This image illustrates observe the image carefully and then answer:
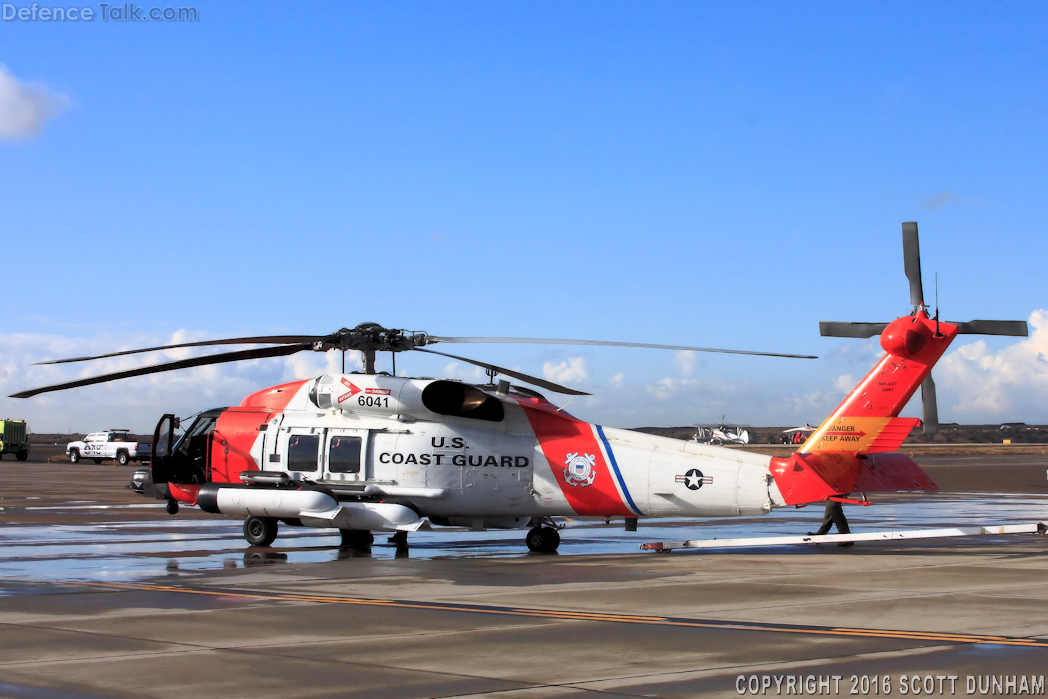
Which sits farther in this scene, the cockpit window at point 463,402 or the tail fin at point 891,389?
the cockpit window at point 463,402

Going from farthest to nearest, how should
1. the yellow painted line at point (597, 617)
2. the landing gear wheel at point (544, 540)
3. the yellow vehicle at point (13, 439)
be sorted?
the yellow vehicle at point (13, 439) < the landing gear wheel at point (544, 540) < the yellow painted line at point (597, 617)

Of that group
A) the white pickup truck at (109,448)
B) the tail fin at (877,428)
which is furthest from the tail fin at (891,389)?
the white pickup truck at (109,448)

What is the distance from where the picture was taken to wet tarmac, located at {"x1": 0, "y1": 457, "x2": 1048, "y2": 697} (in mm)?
8133

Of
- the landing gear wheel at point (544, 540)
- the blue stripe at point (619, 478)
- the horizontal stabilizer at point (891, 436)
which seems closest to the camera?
the horizontal stabilizer at point (891, 436)

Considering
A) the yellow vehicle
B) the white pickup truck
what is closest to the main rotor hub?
the white pickup truck

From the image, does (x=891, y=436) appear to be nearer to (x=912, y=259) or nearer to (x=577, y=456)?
(x=912, y=259)

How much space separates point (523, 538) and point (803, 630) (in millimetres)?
13090

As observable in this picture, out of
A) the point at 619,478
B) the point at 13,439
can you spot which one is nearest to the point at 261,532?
the point at 619,478

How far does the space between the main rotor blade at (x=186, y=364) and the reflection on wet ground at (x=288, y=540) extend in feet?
9.16

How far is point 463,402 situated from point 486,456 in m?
1.06

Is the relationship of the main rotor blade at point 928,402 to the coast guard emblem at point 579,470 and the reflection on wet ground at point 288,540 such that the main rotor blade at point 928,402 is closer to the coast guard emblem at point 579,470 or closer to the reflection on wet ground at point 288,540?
the reflection on wet ground at point 288,540

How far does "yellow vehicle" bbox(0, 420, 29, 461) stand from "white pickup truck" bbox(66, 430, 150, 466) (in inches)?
315

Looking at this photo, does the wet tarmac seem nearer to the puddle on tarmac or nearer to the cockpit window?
the puddle on tarmac

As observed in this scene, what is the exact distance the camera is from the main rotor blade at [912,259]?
17.8 meters
